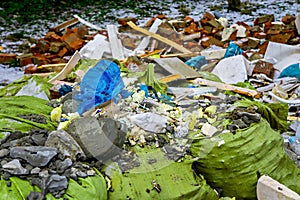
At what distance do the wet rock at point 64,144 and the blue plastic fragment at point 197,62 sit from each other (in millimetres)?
2975

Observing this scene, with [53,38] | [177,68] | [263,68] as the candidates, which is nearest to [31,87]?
[177,68]

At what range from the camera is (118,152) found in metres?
2.86

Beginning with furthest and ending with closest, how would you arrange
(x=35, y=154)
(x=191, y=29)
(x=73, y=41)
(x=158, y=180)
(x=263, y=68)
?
(x=191, y=29), (x=73, y=41), (x=263, y=68), (x=158, y=180), (x=35, y=154)

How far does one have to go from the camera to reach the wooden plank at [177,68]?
4520 mm

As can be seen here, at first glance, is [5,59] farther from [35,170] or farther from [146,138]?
[35,170]

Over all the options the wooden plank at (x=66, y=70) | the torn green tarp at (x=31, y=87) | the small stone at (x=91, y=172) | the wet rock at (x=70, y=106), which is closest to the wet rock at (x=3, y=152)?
the small stone at (x=91, y=172)

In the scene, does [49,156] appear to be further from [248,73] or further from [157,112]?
A: [248,73]

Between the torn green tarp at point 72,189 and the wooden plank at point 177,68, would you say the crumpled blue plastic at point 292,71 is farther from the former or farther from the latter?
the torn green tarp at point 72,189

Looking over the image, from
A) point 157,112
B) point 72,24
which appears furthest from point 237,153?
point 72,24

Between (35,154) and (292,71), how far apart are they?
3.68m

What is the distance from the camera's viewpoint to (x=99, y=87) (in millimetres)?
3342

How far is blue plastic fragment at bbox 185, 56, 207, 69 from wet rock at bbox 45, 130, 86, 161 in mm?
2975

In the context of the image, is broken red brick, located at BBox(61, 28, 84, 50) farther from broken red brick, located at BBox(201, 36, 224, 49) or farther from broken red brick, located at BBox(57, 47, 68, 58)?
broken red brick, located at BBox(201, 36, 224, 49)

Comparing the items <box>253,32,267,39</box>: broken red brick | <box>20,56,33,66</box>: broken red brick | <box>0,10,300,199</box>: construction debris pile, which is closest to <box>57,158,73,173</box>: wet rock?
<box>0,10,300,199</box>: construction debris pile
